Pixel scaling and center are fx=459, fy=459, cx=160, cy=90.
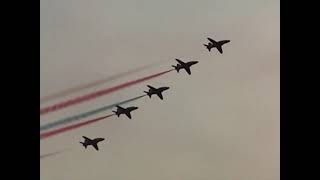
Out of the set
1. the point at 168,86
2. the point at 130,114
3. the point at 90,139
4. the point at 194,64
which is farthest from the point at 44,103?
the point at 194,64

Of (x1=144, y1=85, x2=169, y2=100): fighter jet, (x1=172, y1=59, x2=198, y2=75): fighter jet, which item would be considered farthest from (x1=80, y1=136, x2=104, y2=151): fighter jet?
(x1=172, y1=59, x2=198, y2=75): fighter jet

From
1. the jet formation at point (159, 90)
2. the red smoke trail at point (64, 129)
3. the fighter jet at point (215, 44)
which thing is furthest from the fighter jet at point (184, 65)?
the red smoke trail at point (64, 129)

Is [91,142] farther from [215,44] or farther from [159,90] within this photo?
[215,44]

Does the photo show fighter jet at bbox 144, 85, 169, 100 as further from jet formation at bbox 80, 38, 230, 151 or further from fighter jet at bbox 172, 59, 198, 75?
fighter jet at bbox 172, 59, 198, 75

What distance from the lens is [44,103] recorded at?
18.1 metres

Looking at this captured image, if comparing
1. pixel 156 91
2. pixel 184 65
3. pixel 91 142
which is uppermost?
pixel 184 65

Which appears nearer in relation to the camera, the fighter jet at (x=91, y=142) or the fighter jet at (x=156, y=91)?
the fighter jet at (x=91, y=142)

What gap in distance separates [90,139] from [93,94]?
189cm

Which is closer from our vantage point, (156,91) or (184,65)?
(184,65)

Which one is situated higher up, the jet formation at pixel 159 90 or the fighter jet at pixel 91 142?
the jet formation at pixel 159 90

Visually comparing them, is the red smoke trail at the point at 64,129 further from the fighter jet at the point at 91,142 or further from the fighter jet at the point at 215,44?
the fighter jet at the point at 215,44

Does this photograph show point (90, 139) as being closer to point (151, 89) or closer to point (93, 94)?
point (93, 94)

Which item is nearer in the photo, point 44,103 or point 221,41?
point 44,103

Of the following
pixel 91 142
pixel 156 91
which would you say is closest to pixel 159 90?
pixel 156 91
